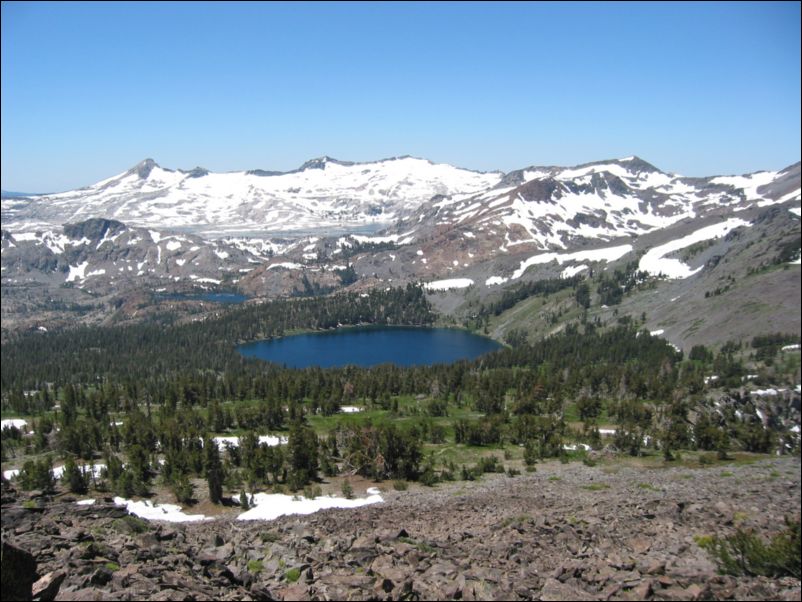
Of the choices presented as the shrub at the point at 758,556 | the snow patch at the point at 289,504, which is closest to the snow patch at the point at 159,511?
the snow patch at the point at 289,504

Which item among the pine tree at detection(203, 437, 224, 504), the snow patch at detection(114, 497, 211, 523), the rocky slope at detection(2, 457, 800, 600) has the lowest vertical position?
the snow patch at detection(114, 497, 211, 523)

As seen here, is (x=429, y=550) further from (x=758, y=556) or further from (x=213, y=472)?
(x=213, y=472)

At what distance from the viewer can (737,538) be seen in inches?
1192

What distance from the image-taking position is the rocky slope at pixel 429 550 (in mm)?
23203

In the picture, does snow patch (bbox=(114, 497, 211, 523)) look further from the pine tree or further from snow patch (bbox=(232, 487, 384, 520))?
snow patch (bbox=(232, 487, 384, 520))

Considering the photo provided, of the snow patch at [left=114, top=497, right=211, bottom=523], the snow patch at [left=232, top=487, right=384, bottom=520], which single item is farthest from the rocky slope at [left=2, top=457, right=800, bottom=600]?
the snow patch at [left=114, top=497, right=211, bottom=523]

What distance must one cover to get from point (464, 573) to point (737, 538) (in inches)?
624

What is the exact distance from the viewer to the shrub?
27.8 meters

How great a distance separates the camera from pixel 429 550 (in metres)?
30.2

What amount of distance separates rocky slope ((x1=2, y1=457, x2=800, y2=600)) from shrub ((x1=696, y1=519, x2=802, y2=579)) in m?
0.82

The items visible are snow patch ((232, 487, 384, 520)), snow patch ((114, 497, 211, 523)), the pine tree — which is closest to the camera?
snow patch ((232, 487, 384, 520))

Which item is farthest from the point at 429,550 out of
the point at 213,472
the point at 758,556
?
the point at 213,472

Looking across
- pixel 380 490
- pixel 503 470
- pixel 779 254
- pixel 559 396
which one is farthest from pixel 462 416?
pixel 779 254

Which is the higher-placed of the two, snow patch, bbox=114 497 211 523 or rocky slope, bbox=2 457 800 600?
rocky slope, bbox=2 457 800 600
